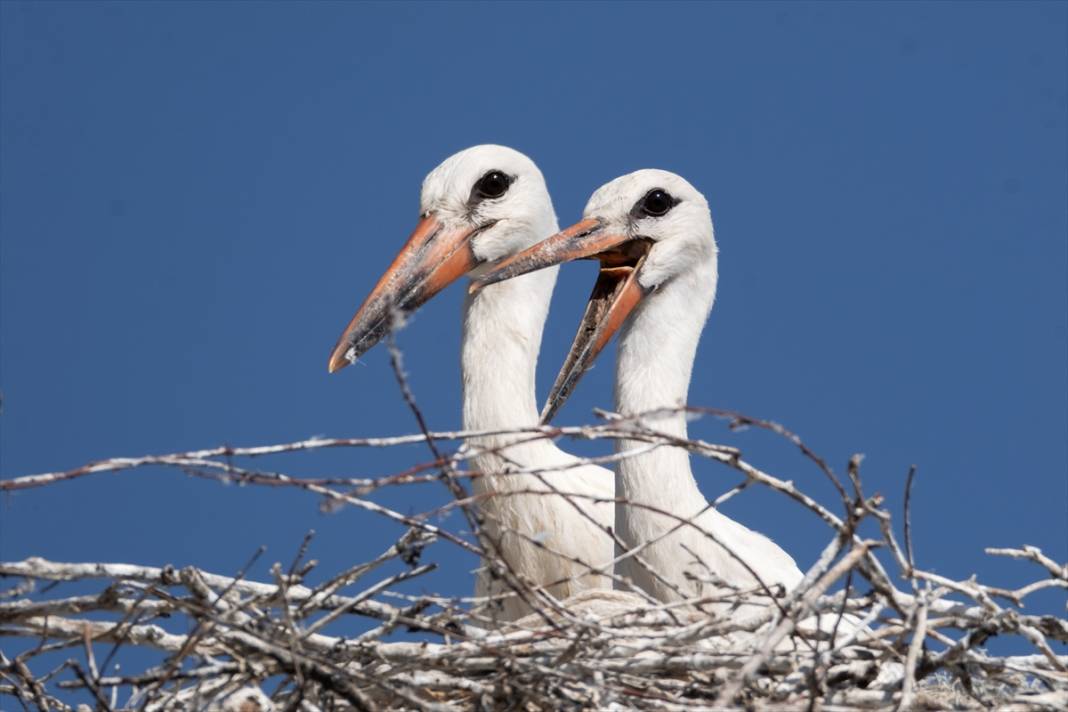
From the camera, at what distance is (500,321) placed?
6.46 metres

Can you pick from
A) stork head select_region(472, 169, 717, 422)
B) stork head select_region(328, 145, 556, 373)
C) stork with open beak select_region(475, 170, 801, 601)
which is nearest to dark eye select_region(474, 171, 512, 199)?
stork head select_region(328, 145, 556, 373)

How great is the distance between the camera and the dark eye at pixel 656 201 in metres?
6.24

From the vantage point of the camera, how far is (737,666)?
416 centimetres

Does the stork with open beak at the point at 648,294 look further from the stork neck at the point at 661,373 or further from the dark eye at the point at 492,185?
the dark eye at the point at 492,185

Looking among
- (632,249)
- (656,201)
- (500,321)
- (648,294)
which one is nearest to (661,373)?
(648,294)

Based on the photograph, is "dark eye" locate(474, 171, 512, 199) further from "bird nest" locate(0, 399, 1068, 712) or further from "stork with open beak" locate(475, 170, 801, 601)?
"bird nest" locate(0, 399, 1068, 712)

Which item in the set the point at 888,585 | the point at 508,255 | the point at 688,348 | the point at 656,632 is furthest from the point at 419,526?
the point at 508,255

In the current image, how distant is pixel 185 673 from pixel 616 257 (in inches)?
100

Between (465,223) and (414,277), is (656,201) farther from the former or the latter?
(414,277)

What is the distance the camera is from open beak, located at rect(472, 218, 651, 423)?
617 cm

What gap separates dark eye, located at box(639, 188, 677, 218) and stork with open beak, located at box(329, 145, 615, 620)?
1.61 ft

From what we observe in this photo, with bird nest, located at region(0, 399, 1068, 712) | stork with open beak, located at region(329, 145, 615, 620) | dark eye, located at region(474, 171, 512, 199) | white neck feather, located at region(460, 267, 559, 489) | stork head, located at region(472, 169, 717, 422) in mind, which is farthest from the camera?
dark eye, located at region(474, 171, 512, 199)

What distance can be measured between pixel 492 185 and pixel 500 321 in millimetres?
449

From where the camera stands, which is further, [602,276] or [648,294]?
[602,276]
